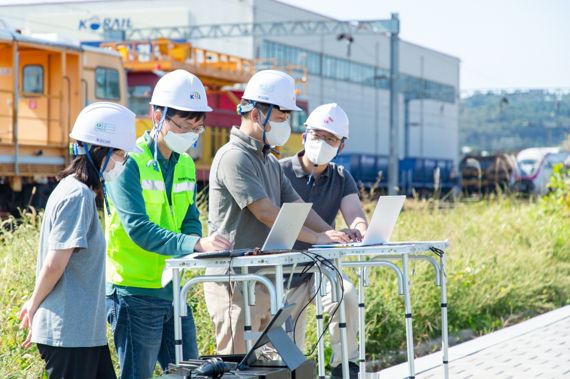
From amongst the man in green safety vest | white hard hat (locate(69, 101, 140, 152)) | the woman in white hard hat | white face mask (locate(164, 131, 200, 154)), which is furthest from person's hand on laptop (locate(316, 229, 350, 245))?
the woman in white hard hat

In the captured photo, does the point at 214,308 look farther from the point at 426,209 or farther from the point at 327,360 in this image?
the point at 426,209

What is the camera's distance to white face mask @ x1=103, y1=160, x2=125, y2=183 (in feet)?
15.3

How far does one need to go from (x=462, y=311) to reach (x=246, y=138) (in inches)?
217

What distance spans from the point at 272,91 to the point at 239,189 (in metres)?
0.61

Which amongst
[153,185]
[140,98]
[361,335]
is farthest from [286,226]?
[140,98]

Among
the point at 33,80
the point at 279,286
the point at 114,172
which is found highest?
the point at 33,80

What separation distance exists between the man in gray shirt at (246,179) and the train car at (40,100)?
41.6 ft

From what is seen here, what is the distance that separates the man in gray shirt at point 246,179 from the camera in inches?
221

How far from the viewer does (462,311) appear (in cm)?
1060

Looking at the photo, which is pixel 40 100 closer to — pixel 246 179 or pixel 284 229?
pixel 246 179

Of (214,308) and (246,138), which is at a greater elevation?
(246,138)

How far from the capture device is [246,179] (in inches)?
218

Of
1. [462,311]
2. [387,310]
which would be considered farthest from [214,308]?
[462,311]

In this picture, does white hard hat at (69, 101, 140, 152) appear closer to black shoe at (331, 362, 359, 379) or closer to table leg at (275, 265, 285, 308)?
table leg at (275, 265, 285, 308)
